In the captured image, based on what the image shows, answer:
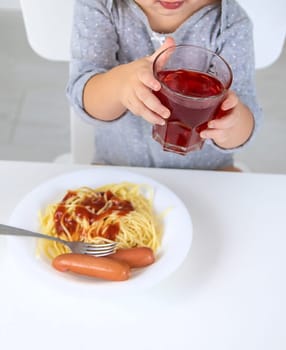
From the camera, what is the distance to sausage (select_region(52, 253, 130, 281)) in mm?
727

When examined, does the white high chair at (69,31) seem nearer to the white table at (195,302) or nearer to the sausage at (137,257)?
the white table at (195,302)

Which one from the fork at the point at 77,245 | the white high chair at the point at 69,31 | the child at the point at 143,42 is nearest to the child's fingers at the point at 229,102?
the child at the point at 143,42

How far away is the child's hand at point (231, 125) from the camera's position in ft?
2.52

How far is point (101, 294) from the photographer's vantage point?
2.31 feet

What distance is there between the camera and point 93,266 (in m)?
0.73

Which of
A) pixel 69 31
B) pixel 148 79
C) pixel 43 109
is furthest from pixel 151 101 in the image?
pixel 43 109

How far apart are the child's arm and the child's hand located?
3.0 inches

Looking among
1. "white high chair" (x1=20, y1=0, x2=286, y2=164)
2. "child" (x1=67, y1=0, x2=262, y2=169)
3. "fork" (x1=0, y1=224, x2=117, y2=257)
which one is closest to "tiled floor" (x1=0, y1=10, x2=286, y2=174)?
"white high chair" (x1=20, y1=0, x2=286, y2=164)

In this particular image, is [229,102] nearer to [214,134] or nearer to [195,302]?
[214,134]

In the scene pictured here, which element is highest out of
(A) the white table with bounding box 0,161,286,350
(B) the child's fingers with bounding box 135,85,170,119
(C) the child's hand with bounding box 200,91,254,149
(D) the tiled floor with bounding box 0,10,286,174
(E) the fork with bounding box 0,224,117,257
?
(B) the child's fingers with bounding box 135,85,170,119

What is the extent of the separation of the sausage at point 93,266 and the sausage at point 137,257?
0.7 inches

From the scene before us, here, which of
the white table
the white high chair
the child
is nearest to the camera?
the white table

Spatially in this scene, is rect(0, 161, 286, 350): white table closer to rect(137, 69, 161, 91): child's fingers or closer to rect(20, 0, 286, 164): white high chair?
rect(137, 69, 161, 91): child's fingers

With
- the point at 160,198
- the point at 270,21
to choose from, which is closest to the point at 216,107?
the point at 160,198
